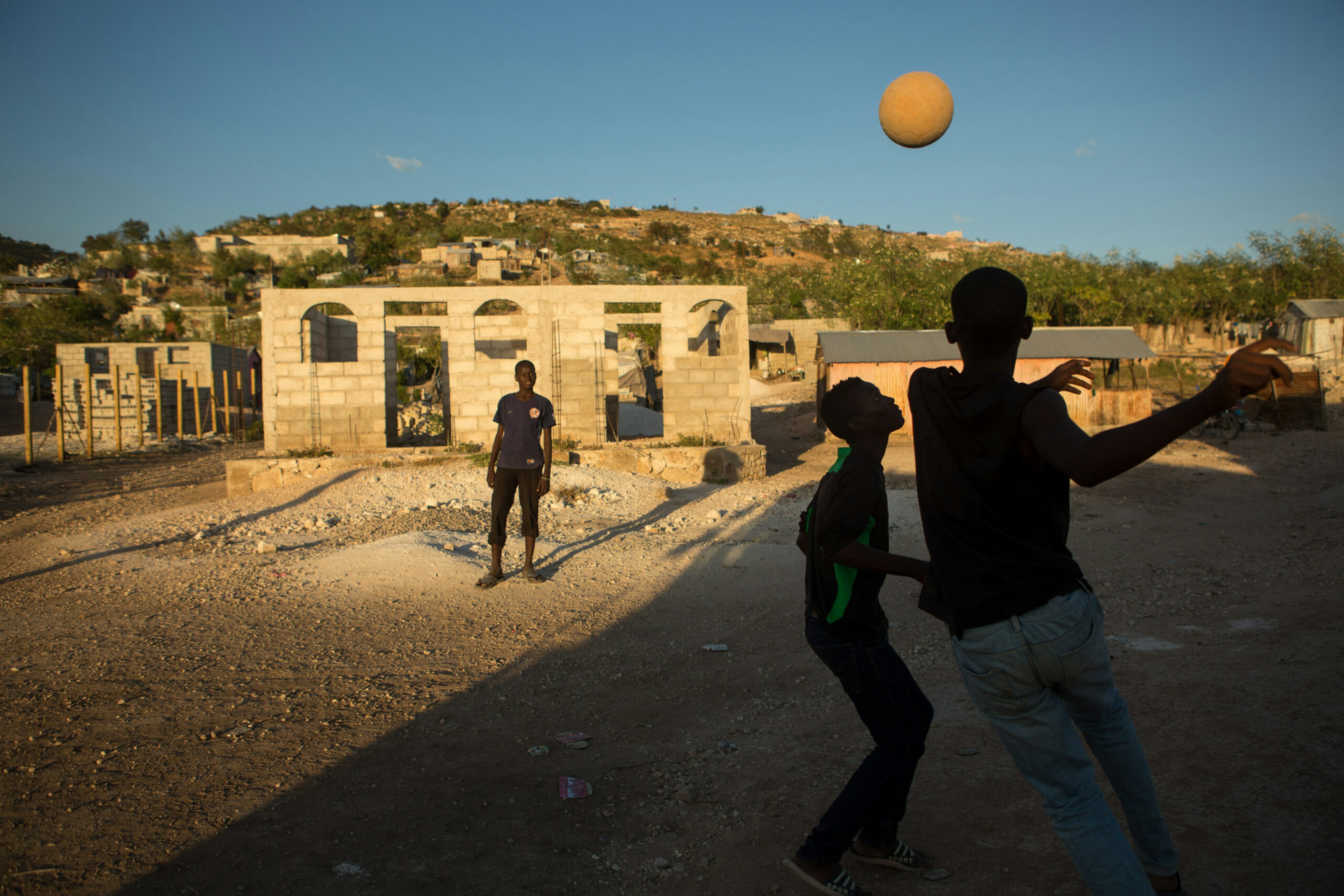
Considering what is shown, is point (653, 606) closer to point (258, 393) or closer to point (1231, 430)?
point (1231, 430)

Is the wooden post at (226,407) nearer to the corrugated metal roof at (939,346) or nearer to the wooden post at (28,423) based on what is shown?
the wooden post at (28,423)

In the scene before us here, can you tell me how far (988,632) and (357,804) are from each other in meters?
2.54

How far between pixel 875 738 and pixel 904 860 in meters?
0.45

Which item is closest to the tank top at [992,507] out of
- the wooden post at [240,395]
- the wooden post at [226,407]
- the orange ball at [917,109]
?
the orange ball at [917,109]

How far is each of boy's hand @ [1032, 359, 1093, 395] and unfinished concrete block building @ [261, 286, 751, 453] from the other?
38.2 feet

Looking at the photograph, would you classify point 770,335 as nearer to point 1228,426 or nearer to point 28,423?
point 1228,426

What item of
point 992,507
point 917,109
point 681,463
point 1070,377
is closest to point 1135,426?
point 992,507

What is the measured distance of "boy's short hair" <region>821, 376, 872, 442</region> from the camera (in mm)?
2416

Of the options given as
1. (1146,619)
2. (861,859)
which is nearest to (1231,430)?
(1146,619)

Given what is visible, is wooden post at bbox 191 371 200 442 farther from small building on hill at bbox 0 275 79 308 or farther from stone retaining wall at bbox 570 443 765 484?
small building on hill at bbox 0 275 79 308

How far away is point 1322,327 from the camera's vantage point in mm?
27109

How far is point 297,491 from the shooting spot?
11625mm

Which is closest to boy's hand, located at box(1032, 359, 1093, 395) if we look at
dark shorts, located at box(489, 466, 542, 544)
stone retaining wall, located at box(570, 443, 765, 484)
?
dark shorts, located at box(489, 466, 542, 544)

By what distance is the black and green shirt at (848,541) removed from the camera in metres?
2.29
